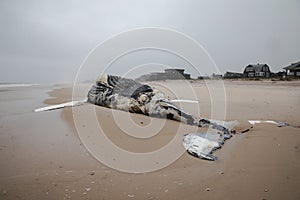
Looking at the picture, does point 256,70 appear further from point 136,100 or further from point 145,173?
point 145,173

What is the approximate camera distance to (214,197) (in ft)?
6.67

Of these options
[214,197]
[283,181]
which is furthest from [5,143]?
[283,181]

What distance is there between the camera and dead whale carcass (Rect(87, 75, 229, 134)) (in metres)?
4.98

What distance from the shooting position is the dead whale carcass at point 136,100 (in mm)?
4984

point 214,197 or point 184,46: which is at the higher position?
point 184,46

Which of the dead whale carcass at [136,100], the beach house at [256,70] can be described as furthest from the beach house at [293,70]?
the dead whale carcass at [136,100]

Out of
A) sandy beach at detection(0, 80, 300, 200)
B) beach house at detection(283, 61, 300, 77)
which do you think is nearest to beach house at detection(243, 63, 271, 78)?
beach house at detection(283, 61, 300, 77)

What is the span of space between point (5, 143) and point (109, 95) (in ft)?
12.0

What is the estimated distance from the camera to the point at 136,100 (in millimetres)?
6109

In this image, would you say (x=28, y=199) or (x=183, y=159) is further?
(x=183, y=159)

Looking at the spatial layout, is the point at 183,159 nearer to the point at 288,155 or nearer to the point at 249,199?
the point at 249,199

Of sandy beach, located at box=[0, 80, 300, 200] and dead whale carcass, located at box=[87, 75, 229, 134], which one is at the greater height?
dead whale carcass, located at box=[87, 75, 229, 134]

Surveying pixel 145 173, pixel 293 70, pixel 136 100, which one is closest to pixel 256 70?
pixel 293 70

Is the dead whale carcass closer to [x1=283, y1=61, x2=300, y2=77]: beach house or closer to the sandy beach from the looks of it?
the sandy beach
